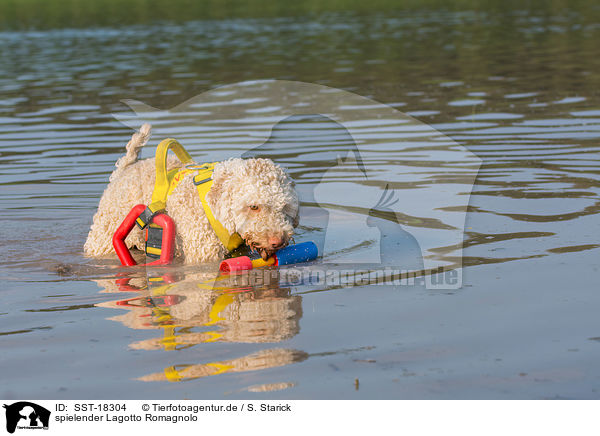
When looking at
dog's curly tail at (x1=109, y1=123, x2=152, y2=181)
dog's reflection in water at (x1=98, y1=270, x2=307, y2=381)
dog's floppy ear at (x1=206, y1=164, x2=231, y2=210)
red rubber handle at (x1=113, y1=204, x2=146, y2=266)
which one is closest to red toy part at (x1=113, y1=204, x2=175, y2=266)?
red rubber handle at (x1=113, y1=204, x2=146, y2=266)

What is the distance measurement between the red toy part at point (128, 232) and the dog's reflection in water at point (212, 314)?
1.03 ft

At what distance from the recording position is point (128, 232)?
25.0 ft

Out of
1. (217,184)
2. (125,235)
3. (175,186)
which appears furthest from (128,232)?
(217,184)

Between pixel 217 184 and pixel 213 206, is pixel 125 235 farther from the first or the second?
pixel 217 184

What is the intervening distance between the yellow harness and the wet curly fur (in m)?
0.09

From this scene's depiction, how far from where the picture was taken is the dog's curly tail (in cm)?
803

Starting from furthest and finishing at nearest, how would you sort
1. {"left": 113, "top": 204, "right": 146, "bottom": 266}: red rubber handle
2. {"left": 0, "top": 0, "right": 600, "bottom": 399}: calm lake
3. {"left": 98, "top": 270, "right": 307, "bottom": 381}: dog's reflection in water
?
{"left": 113, "top": 204, "right": 146, "bottom": 266}: red rubber handle, {"left": 98, "top": 270, "right": 307, "bottom": 381}: dog's reflection in water, {"left": 0, "top": 0, "right": 600, "bottom": 399}: calm lake

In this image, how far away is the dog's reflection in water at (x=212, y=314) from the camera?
16.3 feet

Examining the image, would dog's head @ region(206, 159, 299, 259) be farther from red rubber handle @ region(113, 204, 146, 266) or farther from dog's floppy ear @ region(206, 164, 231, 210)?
red rubber handle @ region(113, 204, 146, 266)

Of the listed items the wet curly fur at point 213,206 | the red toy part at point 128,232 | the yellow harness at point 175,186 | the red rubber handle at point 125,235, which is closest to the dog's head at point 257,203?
the wet curly fur at point 213,206

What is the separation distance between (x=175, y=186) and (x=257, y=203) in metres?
1.20

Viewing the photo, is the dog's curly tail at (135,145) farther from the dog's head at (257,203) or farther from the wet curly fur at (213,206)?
the dog's head at (257,203)

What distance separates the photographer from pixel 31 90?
20.9m
